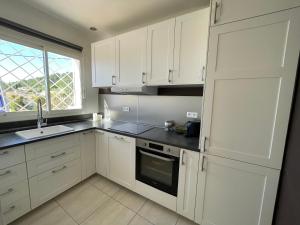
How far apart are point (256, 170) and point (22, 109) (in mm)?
2711

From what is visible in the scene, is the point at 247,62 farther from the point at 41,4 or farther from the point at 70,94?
the point at 70,94

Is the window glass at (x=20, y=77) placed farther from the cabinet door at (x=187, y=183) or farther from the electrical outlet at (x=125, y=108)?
the cabinet door at (x=187, y=183)

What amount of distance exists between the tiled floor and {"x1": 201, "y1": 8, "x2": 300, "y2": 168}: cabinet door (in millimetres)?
1069

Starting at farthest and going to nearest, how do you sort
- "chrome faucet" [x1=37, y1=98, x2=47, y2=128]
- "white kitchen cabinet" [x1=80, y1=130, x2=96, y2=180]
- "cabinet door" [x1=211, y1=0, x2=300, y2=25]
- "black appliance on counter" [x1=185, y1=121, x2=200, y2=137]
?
"white kitchen cabinet" [x1=80, y1=130, x2=96, y2=180], "chrome faucet" [x1=37, y1=98, x2=47, y2=128], "black appliance on counter" [x1=185, y1=121, x2=200, y2=137], "cabinet door" [x1=211, y1=0, x2=300, y2=25]

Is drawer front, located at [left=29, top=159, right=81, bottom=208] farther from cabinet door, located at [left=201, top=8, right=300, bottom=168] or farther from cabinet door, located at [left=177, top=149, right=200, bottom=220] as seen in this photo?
cabinet door, located at [left=201, top=8, right=300, bottom=168]

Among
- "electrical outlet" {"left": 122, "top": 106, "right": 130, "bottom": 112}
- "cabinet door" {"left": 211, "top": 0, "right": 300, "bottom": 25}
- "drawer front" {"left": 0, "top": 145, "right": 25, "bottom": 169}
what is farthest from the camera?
"electrical outlet" {"left": 122, "top": 106, "right": 130, "bottom": 112}

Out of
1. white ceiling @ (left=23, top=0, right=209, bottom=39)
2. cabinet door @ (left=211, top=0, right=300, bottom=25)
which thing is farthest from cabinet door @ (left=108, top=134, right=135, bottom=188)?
white ceiling @ (left=23, top=0, right=209, bottom=39)

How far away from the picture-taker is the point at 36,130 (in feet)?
6.14

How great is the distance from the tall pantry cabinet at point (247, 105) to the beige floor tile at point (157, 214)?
50 centimetres

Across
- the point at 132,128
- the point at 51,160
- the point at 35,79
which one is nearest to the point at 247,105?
the point at 132,128

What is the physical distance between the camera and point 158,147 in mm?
1499

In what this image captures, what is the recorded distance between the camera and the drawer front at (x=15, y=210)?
4.28 feet

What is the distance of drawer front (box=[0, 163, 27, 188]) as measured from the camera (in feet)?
4.20

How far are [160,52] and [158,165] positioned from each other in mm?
1338
